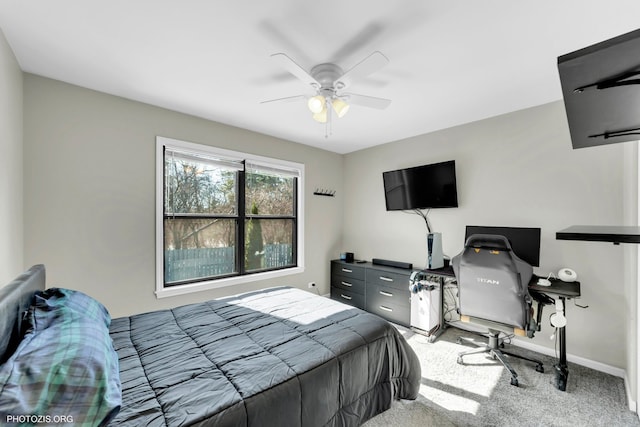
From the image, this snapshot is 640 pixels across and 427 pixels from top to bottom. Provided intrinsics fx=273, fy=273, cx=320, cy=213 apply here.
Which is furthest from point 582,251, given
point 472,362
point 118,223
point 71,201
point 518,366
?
point 71,201

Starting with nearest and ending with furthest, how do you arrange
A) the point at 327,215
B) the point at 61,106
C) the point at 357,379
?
the point at 357,379 < the point at 61,106 < the point at 327,215

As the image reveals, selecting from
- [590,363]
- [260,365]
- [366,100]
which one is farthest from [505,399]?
[366,100]

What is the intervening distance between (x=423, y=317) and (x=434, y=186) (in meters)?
1.56

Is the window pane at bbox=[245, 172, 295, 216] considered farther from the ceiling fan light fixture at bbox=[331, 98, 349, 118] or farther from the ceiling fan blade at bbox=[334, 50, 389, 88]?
the ceiling fan blade at bbox=[334, 50, 389, 88]

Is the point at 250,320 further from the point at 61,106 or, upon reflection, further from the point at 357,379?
the point at 61,106

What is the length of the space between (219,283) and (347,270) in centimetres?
179

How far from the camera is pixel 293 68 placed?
69.6 inches

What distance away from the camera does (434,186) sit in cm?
340

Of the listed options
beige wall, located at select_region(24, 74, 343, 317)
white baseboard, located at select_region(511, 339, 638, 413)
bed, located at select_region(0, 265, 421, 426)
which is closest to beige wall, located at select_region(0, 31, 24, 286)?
beige wall, located at select_region(24, 74, 343, 317)

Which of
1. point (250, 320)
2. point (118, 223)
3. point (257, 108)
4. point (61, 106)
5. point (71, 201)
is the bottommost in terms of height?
point (250, 320)

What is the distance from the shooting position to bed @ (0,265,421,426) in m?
0.92

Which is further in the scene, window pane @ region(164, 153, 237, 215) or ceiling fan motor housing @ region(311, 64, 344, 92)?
window pane @ region(164, 153, 237, 215)

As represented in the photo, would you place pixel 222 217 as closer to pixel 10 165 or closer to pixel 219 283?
pixel 219 283

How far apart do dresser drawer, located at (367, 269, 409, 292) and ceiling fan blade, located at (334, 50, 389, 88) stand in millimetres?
2328
